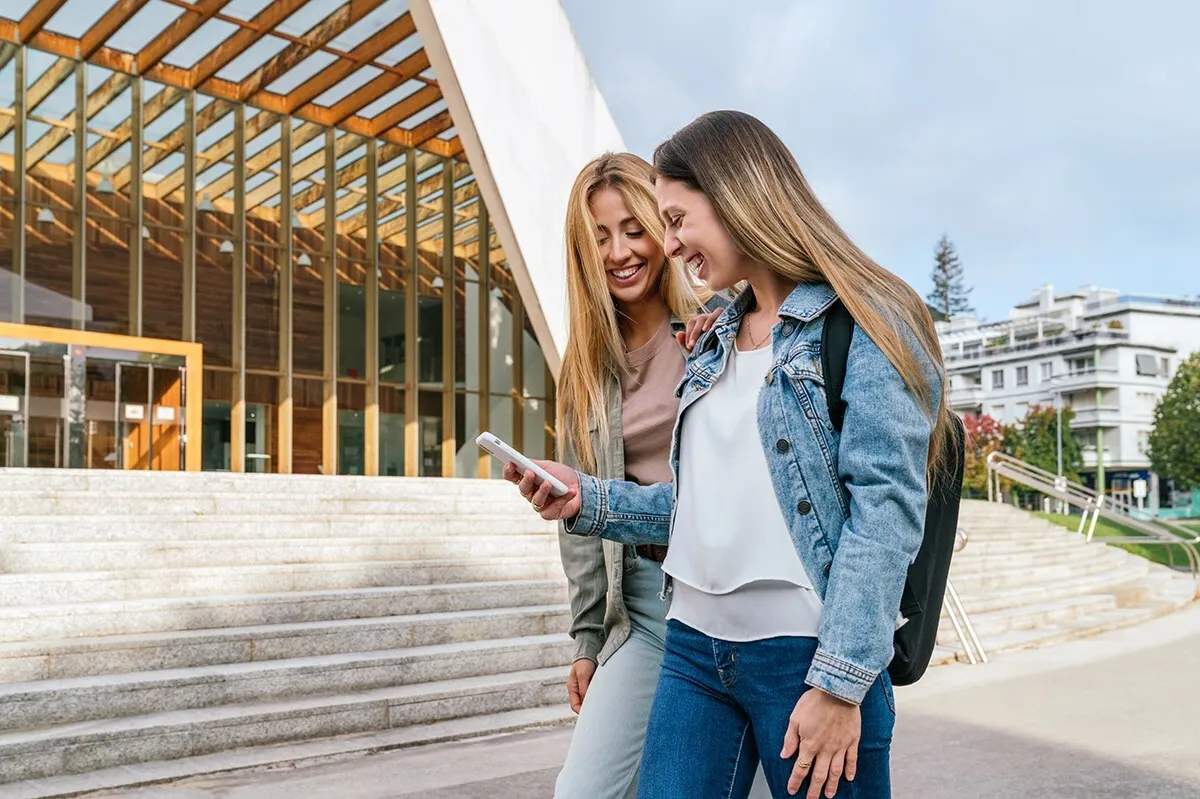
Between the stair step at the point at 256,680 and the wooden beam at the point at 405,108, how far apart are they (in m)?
15.6

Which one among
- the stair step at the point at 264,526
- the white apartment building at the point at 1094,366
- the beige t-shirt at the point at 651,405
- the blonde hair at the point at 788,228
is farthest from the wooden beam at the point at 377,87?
the white apartment building at the point at 1094,366

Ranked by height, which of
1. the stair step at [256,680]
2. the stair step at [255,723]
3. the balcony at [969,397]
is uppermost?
the balcony at [969,397]

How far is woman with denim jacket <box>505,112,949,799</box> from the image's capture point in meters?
1.66

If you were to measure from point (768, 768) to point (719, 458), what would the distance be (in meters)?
0.50

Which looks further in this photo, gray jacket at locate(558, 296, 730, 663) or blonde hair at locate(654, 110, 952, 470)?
gray jacket at locate(558, 296, 730, 663)

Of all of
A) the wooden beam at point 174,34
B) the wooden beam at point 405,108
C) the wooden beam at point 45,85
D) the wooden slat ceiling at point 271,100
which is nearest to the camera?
the wooden beam at point 174,34

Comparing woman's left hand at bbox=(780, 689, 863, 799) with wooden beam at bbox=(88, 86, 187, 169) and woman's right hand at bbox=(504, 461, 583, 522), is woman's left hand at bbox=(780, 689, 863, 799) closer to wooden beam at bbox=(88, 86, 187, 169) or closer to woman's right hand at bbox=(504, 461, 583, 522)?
woman's right hand at bbox=(504, 461, 583, 522)

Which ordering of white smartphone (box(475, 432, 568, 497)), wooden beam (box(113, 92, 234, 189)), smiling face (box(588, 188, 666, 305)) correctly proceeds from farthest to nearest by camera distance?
wooden beam (box(113, 92, 234, 189)), smiling face (box(588, 188, 666, 305)), white smartphone (box(475, 432, 568, 497))

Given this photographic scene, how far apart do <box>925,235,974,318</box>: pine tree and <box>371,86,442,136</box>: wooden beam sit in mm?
86734

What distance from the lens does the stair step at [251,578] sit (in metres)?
6.55

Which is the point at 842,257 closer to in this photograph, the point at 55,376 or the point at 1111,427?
the point at 55,376

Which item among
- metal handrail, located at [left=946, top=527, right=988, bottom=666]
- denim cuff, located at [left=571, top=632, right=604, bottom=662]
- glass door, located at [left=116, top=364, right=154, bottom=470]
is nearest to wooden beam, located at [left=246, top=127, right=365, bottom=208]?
glass door, located at [left=116, top=364, right=154, bottom=470]

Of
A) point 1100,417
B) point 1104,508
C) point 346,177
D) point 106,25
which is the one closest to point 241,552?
point 106,25

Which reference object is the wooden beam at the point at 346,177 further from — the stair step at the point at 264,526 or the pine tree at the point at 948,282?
the pine tree at the point at 948,282
